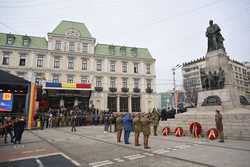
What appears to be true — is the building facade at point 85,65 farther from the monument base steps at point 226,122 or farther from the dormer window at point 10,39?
the monument base steps at point 226,122

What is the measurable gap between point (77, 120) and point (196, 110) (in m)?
17.6

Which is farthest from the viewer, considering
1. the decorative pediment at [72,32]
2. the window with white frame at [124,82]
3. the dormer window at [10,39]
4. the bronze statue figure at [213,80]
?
the window with white frame at [124,82]

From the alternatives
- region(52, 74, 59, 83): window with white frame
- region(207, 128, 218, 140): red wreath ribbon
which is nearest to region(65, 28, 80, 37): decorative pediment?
region(52, 74, 59, 83): window with white frame

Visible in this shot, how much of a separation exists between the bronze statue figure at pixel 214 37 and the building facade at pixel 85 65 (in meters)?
27.0

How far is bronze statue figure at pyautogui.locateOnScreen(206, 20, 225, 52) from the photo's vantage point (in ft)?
52.0

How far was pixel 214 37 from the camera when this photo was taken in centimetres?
1617

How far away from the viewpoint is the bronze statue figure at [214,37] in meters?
15.8

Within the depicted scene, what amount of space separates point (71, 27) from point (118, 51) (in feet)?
40.8

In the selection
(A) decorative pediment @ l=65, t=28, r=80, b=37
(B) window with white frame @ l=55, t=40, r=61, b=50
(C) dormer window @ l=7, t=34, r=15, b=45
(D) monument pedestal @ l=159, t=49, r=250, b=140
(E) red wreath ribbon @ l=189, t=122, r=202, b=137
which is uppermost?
(A) decorative pediment @ l=65, t=28, r=80, b=37

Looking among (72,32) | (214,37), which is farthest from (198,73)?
(214,37)

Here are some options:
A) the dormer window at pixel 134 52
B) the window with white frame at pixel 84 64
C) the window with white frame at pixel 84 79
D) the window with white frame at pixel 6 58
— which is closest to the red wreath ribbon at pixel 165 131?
the window with white frame at pixel 84 79

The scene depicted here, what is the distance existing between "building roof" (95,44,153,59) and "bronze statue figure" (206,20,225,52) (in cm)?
2894

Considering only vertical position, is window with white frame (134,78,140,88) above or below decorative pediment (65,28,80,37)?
below

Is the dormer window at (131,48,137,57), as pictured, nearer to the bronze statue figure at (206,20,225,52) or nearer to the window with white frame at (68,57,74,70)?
→ the window with white frame at (68,57,74,70)
